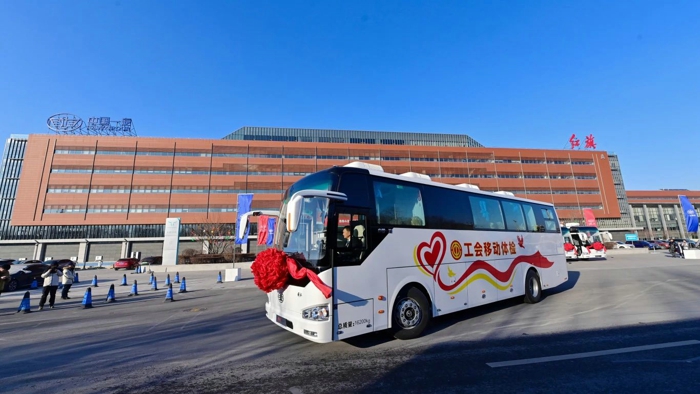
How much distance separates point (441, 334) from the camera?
20.2 ft

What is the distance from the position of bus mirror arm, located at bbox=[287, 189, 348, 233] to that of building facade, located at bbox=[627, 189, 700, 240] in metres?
111

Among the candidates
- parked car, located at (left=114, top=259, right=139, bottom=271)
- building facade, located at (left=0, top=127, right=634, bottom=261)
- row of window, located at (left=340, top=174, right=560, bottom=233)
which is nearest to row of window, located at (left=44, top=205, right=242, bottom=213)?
building facade, located at (left=0, top=127, right=634, bottom=261)

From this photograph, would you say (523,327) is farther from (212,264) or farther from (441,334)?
(212,264)

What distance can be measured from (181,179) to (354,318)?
5912 cm

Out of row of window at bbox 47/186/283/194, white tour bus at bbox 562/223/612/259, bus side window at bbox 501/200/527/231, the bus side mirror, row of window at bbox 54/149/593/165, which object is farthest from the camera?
row of window at bbox 54/149/593/165

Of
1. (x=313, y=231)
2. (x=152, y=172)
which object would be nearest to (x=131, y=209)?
(x=152, y=172)

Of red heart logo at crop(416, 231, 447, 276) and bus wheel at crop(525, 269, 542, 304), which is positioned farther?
bus wheel at crop(525, 269, 542, 304)

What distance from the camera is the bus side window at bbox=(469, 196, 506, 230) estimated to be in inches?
307

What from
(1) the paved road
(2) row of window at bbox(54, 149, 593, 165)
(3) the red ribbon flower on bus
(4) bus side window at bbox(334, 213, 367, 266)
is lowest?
(1) the paved road

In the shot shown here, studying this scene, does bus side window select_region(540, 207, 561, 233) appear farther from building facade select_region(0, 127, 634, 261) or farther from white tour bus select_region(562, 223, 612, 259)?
building facade select_region(0, 127, 634, 261)

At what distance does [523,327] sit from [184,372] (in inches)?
270

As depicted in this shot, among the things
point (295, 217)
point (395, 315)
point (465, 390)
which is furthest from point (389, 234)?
point (465, 390)

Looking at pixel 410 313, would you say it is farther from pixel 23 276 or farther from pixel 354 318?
pixel 23 276

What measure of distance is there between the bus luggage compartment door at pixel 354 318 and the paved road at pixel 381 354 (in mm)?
429
